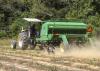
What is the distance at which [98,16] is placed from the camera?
37719 millimetres

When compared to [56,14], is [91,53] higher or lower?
higher

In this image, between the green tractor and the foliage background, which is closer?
the green tractor

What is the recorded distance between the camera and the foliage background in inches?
1535

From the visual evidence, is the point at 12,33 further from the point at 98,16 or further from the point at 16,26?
the point at 98,16

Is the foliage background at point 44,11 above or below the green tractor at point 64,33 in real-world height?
below

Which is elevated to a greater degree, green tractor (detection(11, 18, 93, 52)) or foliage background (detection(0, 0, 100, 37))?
green tractor (detection(11, 18, 93, 52))

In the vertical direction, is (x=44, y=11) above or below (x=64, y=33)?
below

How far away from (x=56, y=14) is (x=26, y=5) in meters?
6.76

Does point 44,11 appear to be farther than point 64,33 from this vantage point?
Yes

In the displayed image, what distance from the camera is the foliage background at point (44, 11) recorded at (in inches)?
1535

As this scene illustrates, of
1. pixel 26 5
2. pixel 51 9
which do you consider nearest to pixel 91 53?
pixel 51 9

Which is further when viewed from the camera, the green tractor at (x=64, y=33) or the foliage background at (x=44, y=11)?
the foliage background at (x=44, y=11)

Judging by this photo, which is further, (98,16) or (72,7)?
(72,7)

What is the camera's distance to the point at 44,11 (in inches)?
1738
